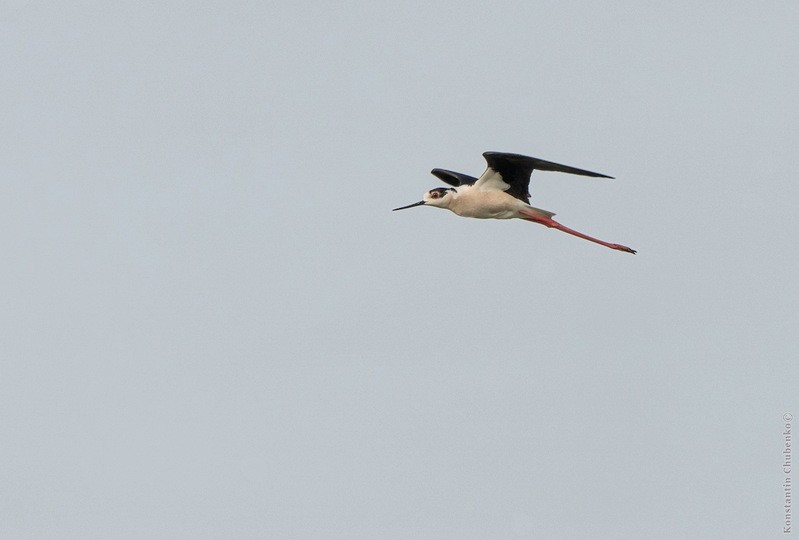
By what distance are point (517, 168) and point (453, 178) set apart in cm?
178

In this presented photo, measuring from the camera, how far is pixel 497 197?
75.0 ft

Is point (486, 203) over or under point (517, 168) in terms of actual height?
under

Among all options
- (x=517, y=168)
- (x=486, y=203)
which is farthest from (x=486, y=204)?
(x=517, y=168)

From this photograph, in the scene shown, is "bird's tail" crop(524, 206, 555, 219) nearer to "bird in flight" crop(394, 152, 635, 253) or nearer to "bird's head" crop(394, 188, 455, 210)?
"bird in flight" crop(394, 152, 635, 253)

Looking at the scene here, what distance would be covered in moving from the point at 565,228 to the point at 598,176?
4.75 metres

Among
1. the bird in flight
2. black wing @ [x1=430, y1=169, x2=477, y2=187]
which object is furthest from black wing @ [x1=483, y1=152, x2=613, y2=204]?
black wing @ [x1=430, y1=169, x2=477, y2=187]

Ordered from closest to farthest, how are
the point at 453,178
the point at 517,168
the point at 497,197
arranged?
the point at 517,168 → the point at 497,197 → the point at 453,178

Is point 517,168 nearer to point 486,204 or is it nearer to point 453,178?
point 486,204

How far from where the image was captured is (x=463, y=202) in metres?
23.0

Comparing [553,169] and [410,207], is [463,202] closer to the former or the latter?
[410,207]

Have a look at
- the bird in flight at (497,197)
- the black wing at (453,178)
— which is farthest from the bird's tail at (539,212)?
the black wing at (453,178)

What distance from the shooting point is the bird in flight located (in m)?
22.6

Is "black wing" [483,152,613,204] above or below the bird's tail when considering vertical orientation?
above

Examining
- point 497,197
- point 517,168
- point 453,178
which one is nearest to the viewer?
point 517,168
